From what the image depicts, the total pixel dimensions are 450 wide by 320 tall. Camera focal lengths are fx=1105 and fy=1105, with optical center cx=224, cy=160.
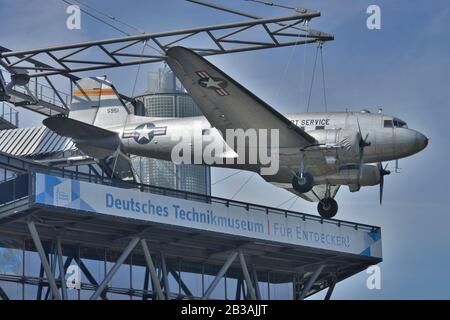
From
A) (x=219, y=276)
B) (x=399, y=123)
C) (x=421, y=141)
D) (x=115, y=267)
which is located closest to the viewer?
(x=421, y=141)

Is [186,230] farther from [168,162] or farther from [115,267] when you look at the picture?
A: [168,162]

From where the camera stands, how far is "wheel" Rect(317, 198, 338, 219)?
165ft

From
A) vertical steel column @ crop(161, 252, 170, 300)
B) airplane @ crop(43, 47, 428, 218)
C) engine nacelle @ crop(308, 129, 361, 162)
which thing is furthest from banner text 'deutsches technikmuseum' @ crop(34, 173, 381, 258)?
engine nacelle @ crop(308, 129, 361, 162)

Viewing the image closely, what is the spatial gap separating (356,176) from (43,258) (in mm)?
14889

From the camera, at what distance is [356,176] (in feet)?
169

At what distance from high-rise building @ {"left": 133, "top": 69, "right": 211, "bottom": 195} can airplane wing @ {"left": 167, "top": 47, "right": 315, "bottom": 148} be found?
21.5m

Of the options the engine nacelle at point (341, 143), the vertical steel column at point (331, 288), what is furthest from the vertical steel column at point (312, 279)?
the engine nacelle at point (341, 143)

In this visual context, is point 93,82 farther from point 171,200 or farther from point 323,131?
point 323,131

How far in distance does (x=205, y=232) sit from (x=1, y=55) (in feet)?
45.5

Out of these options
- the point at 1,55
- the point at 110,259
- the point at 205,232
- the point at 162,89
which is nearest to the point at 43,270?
the point at 110,259

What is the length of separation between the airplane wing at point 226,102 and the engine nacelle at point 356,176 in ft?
15.1

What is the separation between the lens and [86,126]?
51.1 metres

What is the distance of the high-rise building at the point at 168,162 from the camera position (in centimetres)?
7075

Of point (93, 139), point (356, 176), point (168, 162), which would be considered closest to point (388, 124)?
point (356, 176)
